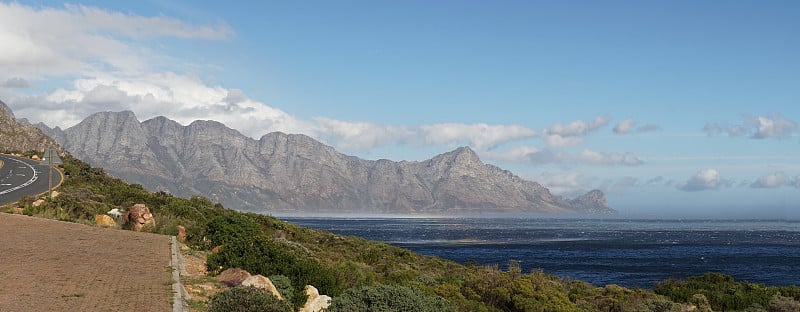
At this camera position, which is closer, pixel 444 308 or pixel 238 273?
pixel 444 308

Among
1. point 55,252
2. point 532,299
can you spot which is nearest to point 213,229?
point 55,252

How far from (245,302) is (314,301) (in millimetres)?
4708

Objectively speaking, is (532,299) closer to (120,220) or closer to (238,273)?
(238,273)

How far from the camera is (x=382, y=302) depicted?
38.0 ft

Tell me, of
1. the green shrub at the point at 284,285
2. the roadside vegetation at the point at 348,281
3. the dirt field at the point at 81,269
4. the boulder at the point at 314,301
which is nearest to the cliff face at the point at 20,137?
the roadside vegetation at the point at 348,281

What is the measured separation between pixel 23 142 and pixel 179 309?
10225 cm

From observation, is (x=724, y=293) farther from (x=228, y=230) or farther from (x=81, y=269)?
(x=81, y=269)

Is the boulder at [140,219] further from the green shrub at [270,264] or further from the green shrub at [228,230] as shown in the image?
the green shrub at [270,264]

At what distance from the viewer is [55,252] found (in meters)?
17.3

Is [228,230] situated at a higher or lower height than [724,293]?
higher

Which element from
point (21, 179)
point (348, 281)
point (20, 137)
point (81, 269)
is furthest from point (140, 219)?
point (20, 137)

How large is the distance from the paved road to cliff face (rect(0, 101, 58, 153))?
41.8m

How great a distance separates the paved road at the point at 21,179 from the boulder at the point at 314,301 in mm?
23563

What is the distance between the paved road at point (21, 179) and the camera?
34503mm
